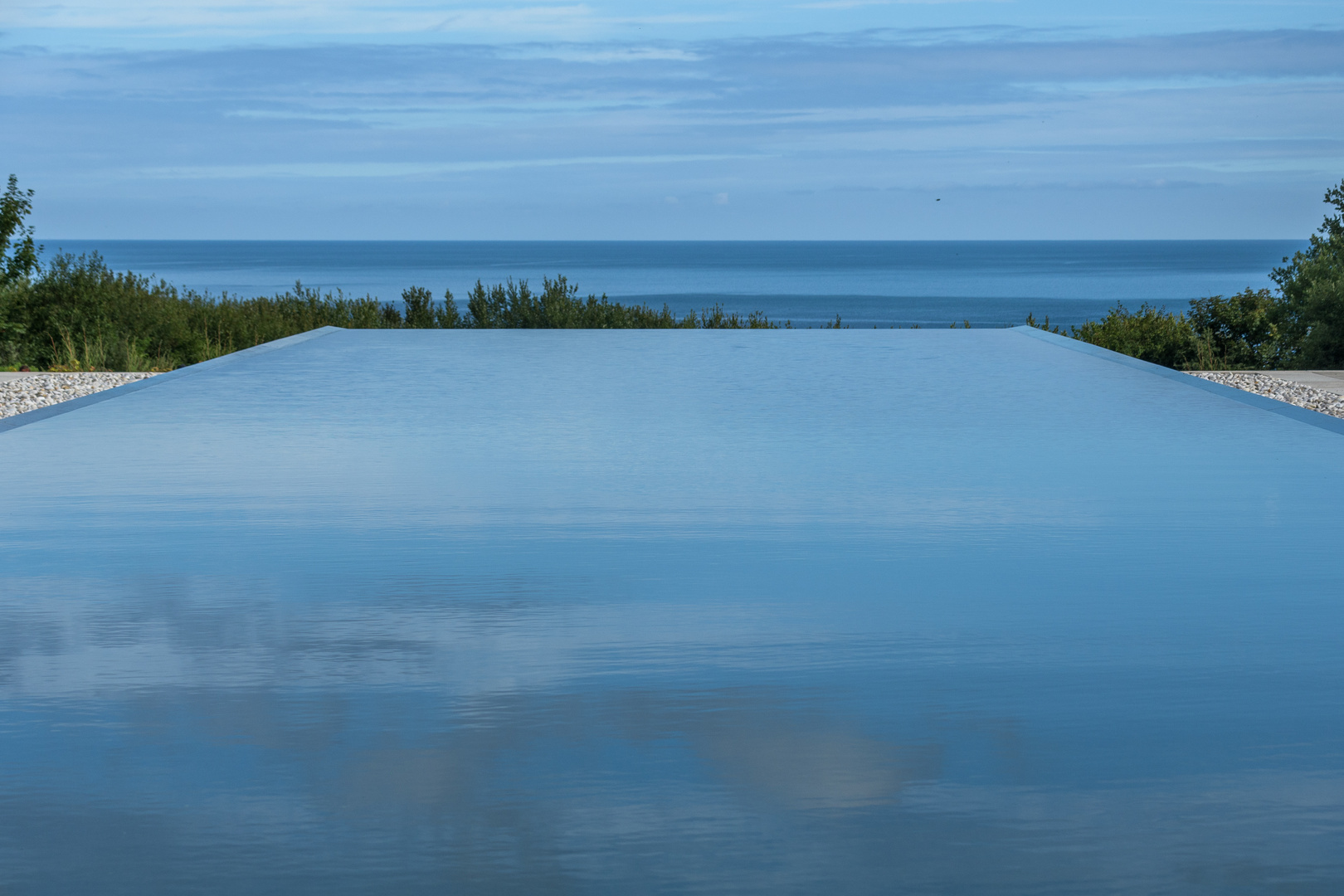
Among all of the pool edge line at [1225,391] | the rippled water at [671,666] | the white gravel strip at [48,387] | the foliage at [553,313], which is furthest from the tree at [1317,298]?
the white gravel strip at [48,387]

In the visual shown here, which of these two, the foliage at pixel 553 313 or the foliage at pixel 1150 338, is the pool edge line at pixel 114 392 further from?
the foliage at pixel 1150 338

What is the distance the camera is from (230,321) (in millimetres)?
13578

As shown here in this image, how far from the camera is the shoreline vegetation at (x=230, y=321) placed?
460 inches

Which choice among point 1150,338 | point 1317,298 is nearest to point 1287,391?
point 1317,298

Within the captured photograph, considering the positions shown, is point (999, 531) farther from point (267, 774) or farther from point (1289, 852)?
point (267, 774)

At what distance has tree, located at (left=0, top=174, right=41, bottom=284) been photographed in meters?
11.8

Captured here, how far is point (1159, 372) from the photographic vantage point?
7086 mm

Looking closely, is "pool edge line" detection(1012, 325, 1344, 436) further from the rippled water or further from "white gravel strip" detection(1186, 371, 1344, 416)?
"white gravel strip" detection(1186, 371, 1344, 416)

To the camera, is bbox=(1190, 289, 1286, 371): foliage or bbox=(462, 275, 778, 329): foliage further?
bbox=(462, 275, 778, 329): foliage

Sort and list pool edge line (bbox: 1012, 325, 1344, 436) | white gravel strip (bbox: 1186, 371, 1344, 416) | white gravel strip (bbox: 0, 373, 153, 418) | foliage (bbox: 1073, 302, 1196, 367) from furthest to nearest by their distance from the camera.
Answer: foliage (bbox: 1073, 302, 1196, 367), white gravel strip (bbox: 1186, 371, 1344, 416), white gravel strip (bbox: 0, 373, 153, 418), pool edge line (bbox: 1012, 325, 1344, 436)

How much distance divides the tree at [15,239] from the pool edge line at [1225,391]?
9.29m

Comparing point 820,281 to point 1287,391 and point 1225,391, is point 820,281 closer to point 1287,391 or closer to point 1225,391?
point 1287,391

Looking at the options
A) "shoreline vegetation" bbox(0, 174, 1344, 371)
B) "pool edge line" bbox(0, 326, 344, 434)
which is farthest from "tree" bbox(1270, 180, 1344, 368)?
"pool edge line" bbox(0, 326, 344, 434)

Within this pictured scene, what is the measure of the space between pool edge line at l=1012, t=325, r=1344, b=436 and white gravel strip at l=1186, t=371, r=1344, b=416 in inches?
32.0
